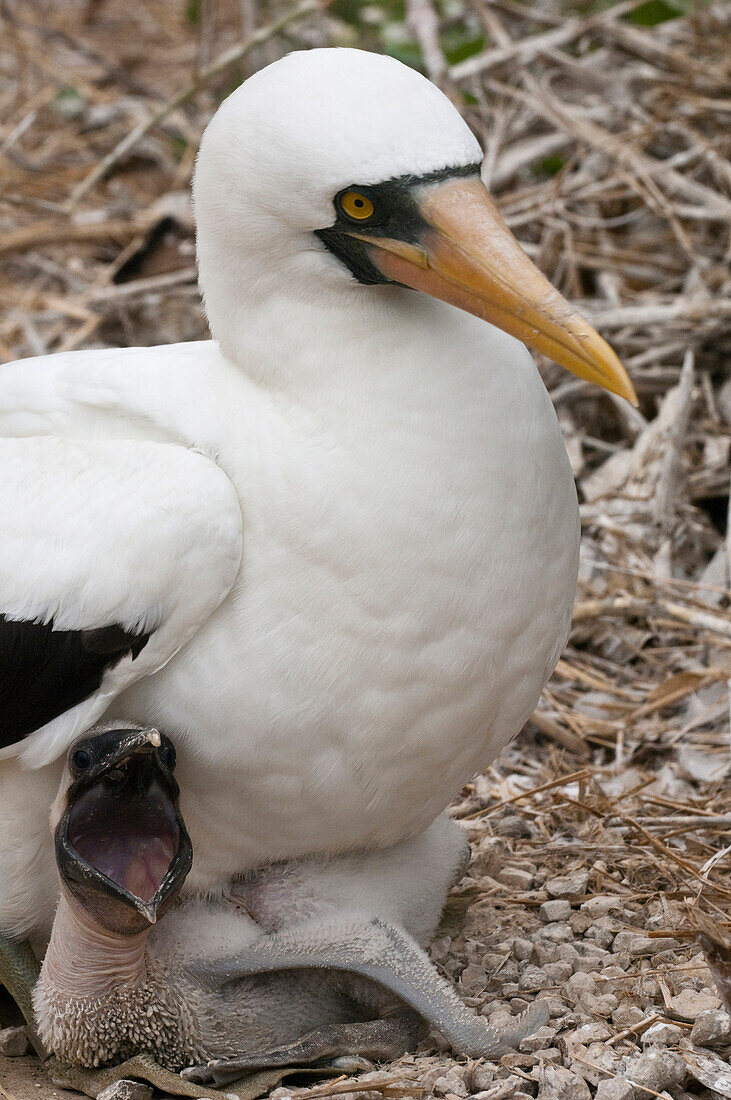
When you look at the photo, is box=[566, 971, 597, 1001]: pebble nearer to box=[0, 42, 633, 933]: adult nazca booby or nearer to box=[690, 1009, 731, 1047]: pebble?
box=[690, 1009, 731, 1047]: pebble

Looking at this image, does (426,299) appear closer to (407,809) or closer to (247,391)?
(247,391)

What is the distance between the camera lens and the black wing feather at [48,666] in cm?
255

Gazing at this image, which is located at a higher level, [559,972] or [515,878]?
[559,972]

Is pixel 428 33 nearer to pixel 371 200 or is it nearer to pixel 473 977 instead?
pixel 371 200

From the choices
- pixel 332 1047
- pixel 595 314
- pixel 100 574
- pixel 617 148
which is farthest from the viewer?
pixel 617 148

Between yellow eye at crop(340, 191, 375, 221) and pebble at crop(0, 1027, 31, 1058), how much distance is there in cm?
190

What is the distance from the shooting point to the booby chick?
2736 millimetres

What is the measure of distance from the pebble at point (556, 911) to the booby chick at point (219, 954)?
0.26 meters

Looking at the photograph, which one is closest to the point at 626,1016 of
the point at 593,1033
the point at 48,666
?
the point at 593,1033

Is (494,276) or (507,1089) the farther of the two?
(507,1089)

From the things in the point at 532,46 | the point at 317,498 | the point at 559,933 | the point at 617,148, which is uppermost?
the point at 317,498

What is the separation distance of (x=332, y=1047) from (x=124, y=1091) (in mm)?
406

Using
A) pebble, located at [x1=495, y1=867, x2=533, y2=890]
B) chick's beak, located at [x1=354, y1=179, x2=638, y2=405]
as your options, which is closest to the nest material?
pebble, located at [x1=495, y1=867, x2=533, y2=890]

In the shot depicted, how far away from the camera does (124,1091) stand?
277cm
